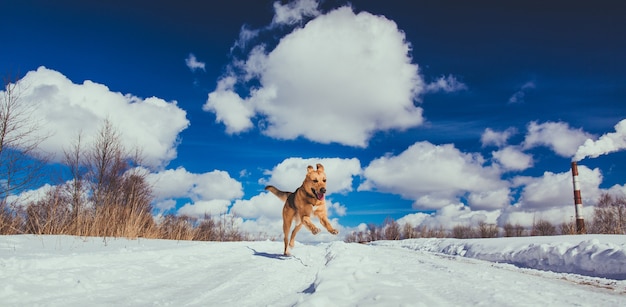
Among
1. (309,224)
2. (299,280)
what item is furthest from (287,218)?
(299,280)

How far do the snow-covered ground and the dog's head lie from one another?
93 cm

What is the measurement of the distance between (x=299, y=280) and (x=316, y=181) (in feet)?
4.99

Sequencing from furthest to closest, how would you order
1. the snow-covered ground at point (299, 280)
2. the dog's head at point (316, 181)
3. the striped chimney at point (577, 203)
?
the striped chimney at point (577, 203) → the dog's head at point (316, 181) → the snow-covered ground at point (299, 280)

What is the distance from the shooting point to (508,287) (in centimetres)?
300

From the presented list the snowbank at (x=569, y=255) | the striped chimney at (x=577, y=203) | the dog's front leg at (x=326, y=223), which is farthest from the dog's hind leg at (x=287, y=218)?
the striped chimney at (x=577, y=203)

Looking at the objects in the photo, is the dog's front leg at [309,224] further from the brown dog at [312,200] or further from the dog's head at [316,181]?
the dog's head at [316,181]

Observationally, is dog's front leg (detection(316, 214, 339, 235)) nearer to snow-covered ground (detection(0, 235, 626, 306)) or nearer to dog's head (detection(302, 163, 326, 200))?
dog's head (detection(302, 163, 326, 200))

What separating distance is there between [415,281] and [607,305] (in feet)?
4.40

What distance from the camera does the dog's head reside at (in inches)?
199

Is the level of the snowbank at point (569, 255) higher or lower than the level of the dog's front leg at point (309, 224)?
lower

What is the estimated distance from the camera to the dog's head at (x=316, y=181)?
506cm

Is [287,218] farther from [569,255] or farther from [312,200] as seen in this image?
[569,255]

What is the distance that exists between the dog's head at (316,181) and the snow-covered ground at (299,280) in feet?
3.06

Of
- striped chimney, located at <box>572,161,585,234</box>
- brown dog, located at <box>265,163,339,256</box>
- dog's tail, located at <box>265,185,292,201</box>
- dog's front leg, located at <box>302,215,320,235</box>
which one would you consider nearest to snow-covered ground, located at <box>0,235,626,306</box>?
dog's front leg, located at <box>302,215,320,235</box>
